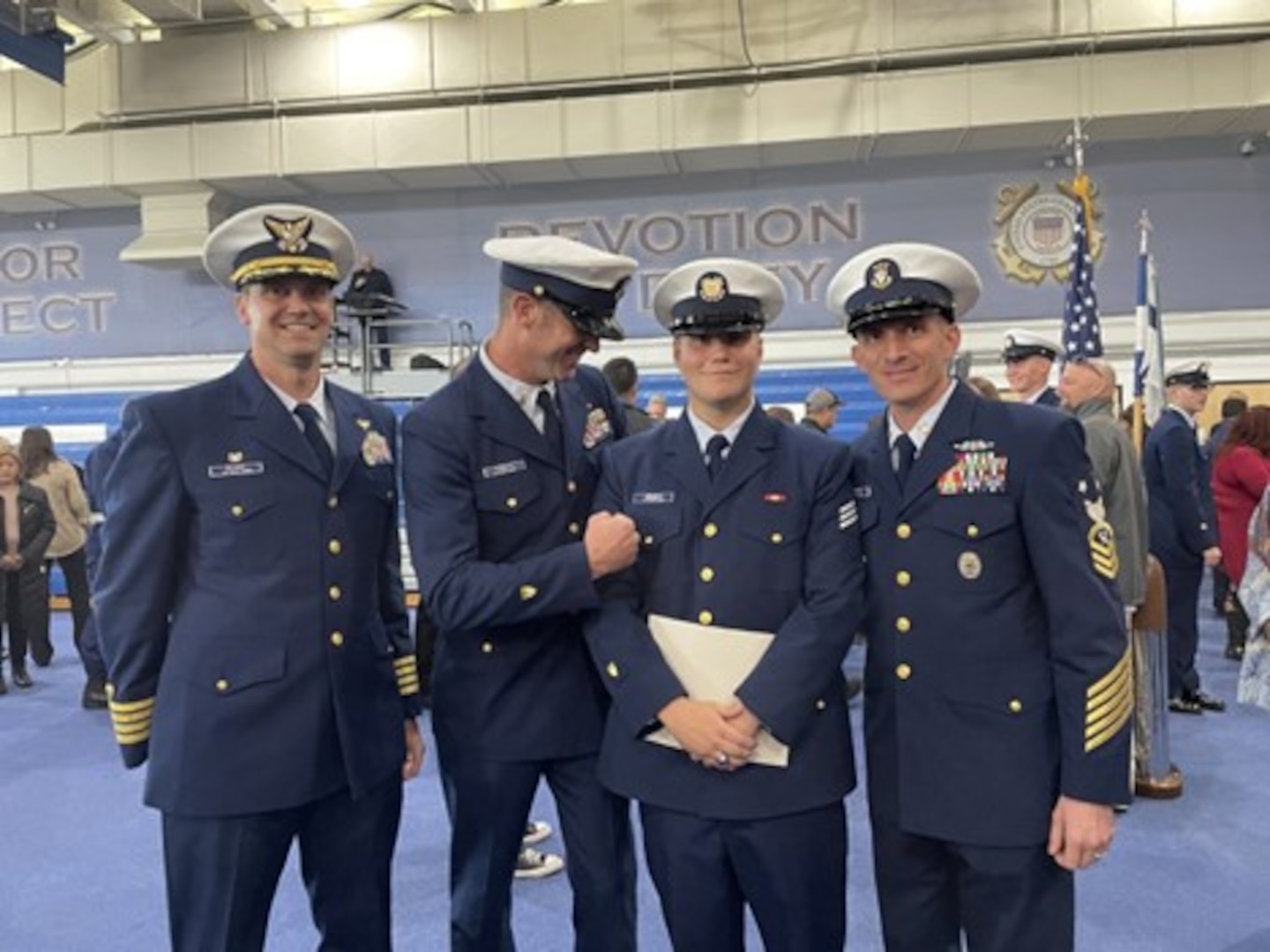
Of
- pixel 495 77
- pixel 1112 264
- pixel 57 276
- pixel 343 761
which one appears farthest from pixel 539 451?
pixel 57 276

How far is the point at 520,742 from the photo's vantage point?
1895mm

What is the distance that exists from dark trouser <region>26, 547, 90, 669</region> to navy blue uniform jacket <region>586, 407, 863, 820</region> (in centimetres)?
593

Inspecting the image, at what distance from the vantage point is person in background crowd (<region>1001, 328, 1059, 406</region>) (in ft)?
13.9

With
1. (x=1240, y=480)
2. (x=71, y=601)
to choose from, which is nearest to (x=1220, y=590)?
(x=1240, y=480)

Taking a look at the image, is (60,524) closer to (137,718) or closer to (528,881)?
(528,881)

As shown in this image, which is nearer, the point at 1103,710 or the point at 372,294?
the point at 1103,710

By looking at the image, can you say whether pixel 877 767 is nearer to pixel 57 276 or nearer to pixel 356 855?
pixel 356 855

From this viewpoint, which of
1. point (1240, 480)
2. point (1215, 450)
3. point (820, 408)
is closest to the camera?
point (1240, 480)

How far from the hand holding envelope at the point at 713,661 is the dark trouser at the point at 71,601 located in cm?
600

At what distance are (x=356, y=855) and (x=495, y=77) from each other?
874cm

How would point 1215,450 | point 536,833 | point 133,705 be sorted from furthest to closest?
1. point 1215,450
2. point 536,833
3. point 133,705

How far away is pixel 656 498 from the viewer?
1.75 meters

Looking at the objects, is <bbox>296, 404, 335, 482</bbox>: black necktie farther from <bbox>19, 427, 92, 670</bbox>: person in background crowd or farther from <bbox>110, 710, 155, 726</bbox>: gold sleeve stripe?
<bbox>19, 427, 92, 670</bbox>: person in background crowd

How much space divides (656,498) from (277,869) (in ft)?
3.26
